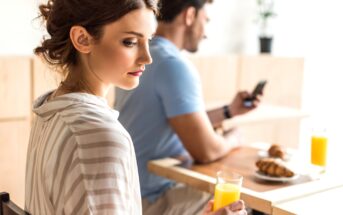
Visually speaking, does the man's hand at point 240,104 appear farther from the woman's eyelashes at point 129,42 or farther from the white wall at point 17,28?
the white wall at point 17,28

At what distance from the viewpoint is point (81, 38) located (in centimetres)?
120

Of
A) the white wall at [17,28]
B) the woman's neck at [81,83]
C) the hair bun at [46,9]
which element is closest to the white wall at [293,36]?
the white wall at [17,28]

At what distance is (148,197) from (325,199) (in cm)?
66

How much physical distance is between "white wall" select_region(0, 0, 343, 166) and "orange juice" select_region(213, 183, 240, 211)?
2.13 meters

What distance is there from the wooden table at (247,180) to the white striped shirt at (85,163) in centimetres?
49

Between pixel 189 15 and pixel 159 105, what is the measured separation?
43 centimetres

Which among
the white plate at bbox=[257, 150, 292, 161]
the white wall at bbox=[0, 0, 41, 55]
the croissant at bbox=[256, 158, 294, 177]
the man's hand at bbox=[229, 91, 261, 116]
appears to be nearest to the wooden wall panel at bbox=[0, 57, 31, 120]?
the white wall at bbox=[0, 0, 41, 55]

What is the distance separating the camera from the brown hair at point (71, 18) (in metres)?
1.17

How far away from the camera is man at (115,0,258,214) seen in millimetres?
1812

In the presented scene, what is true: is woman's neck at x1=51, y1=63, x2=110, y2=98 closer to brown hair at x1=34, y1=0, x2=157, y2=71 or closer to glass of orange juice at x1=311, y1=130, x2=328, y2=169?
Answer: brown hair at x1=34, y1=0, x2=157, y2=71

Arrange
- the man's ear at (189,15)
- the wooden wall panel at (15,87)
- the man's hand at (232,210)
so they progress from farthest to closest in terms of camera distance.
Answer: the wooden wall panel at (15,87)
the man's ear at (189,15)
the man's hand at (232,210)

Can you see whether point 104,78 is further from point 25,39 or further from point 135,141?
point 25,39

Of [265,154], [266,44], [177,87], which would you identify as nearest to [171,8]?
[177,87]

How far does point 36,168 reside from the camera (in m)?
1.18
